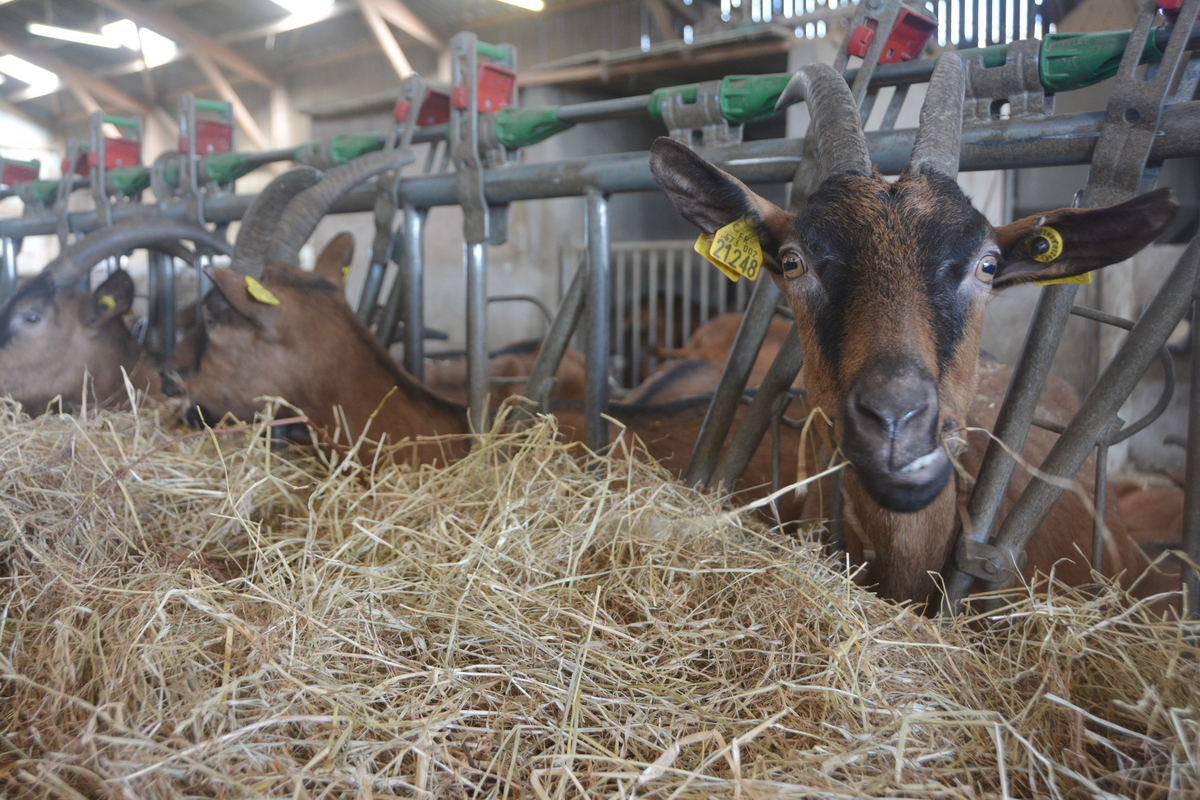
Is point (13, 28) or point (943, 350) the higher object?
point (13, 28)

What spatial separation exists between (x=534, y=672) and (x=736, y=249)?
1.35m

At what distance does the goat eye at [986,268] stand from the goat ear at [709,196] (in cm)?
54

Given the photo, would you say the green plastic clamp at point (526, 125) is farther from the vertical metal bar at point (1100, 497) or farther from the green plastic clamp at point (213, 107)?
the green plastic clamp at point (213, 107)

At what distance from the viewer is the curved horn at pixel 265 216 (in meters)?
3.57

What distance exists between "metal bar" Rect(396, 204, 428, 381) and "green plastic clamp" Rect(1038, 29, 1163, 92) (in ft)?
9.16

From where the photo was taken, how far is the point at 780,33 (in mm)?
9125

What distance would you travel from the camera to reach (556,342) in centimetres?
346

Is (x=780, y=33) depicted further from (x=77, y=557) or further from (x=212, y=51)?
(x=212, y=51)

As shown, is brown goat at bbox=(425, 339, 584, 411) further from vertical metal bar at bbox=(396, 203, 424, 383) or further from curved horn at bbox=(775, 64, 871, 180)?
curved horn at bbox=(775, 64, 871, 180)

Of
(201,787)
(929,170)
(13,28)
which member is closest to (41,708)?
(201,787)

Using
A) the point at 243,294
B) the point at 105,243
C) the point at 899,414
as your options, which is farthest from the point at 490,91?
the point at 899,414

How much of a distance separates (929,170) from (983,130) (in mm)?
609

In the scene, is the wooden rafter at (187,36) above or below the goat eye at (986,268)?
above

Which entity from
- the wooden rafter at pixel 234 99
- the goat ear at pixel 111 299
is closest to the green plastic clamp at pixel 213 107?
the goat ear at pixel 111 299
